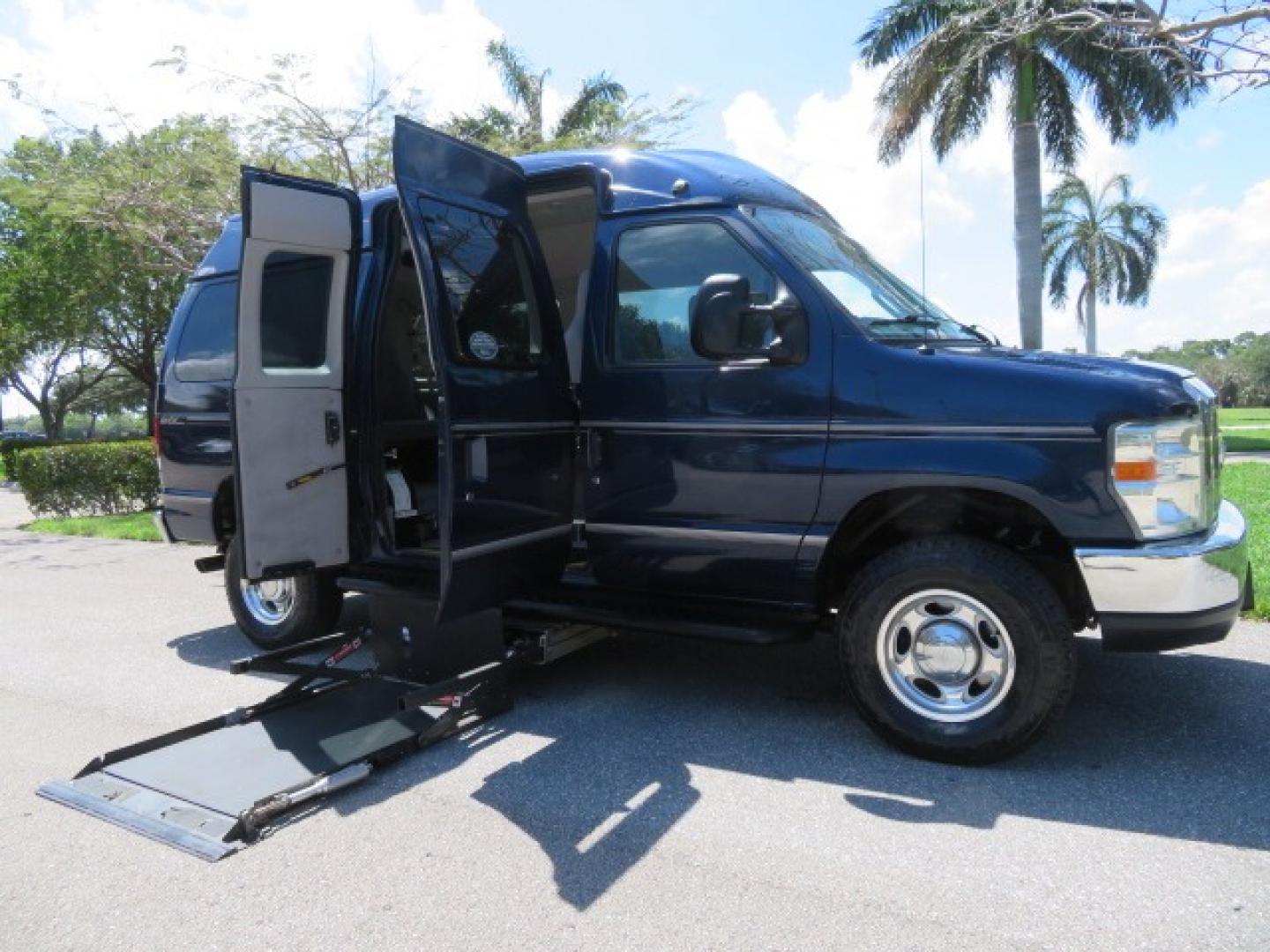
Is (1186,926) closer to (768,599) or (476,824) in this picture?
(768,599)

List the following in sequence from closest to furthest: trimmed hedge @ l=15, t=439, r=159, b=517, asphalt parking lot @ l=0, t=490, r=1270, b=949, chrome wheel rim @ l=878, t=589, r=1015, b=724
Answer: asphalt parking lot @ l=0, t=490, r=1270, b=949
chrome wheel rim @ l=878, t=589, r=1015, b=724
trimmed hedge @ l=15, t=439, r=159, b=517

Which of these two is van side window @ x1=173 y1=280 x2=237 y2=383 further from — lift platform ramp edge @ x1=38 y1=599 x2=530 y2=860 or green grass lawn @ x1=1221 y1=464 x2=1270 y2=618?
green grass lawn @ x1=1221 y1=464 x2=1270 y2=618

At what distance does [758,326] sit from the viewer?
4141 mm

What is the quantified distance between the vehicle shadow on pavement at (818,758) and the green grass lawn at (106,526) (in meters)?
8.56

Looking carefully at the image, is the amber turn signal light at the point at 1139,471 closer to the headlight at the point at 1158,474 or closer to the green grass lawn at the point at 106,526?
the headlight at the point at 1158,474

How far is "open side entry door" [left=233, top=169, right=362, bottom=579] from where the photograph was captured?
4.62 meters

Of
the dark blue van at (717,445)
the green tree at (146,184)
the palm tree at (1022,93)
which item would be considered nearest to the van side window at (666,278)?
the dark blue van at (717,445)

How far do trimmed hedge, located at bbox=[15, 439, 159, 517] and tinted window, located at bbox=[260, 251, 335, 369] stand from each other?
35.1 ft

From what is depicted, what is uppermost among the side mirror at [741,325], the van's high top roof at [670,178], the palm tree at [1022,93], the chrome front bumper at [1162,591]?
the palm tree at [1022,93]

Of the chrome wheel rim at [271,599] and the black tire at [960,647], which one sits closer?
the black tire at [960,647]

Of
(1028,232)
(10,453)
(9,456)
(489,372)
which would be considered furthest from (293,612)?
(10,453)

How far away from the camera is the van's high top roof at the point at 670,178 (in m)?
4.45

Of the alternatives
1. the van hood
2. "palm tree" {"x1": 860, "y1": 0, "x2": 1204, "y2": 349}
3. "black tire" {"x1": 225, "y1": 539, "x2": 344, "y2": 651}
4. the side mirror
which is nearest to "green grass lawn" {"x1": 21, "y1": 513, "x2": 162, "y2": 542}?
"black tire" {"x1": 225, "y1": 539, "x2": 344, "y2": 651}

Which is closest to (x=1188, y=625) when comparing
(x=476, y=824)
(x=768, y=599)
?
(x=768, y=599)
